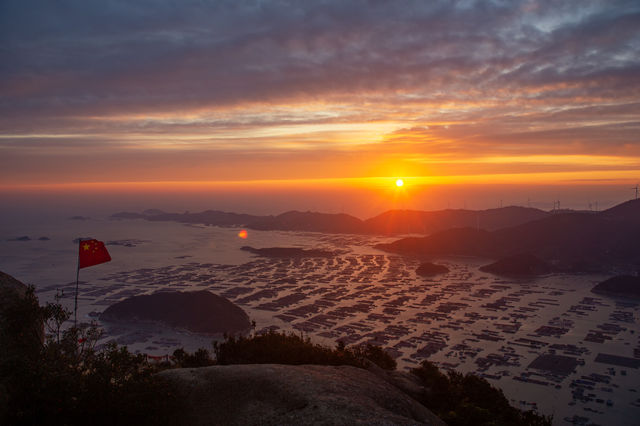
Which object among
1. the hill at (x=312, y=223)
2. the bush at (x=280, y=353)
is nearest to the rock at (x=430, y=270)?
the bush at (x=280, y=353)

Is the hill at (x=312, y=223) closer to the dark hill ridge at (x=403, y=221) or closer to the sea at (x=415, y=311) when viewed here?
the dark hill ridge at (x=403, y=221)

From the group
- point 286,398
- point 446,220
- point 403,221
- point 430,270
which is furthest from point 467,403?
point 403,221

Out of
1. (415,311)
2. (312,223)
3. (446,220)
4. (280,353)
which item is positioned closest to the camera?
(280,353)

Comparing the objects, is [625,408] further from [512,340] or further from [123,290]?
[123,290]

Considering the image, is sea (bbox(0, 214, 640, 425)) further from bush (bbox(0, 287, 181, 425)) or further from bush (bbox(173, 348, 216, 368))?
bush (bbox(173, 348, 216, 368))

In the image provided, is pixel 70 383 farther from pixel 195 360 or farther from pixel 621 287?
pixel 621 287

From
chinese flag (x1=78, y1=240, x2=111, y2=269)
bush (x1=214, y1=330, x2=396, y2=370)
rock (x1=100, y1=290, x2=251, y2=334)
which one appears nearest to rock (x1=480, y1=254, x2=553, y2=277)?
rock (x1=100, y1=290, x2=251, y2=334)

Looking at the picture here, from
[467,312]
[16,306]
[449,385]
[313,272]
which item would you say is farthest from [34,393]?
[313,272]
